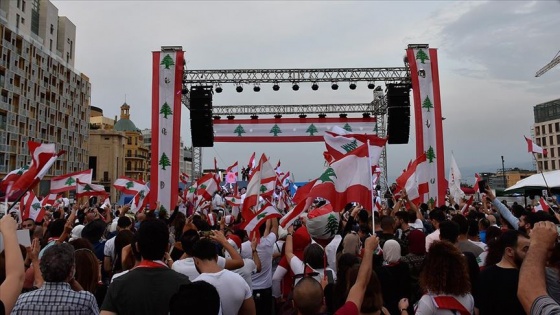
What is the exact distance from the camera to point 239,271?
5.20 m

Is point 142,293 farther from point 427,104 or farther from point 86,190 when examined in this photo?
point 427,104

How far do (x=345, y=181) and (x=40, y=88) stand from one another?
55.4 meters

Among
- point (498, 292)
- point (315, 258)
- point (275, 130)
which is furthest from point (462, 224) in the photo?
point (275, 130)

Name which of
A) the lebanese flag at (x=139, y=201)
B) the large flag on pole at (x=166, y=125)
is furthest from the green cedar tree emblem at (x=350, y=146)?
the large flag on pole at (x=166, y=125)

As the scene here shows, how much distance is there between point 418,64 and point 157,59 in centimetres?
1048

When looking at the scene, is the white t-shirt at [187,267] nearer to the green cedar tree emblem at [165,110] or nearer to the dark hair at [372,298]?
the dark hair at [372,298]

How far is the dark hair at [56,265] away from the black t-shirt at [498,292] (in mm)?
3273

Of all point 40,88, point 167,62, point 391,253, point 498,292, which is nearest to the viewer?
point 498,292

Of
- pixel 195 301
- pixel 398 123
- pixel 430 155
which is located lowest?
pixel 195 301

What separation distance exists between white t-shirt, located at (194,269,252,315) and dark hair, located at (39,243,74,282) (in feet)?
3.53

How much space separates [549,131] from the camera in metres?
83.6

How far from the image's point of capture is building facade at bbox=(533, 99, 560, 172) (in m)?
81.9

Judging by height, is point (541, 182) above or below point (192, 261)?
above

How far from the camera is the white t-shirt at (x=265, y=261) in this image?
600 cm
